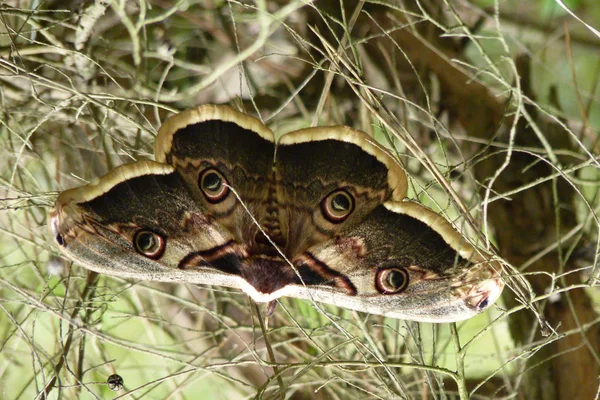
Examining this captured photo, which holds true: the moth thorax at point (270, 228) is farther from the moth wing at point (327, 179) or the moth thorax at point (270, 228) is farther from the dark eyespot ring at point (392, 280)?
the dark eyespot ring at point (392, 280)

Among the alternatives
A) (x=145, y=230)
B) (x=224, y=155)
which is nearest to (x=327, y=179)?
(x=224, y=155)

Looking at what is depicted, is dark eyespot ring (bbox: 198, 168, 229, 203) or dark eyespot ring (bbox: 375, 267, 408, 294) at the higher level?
dark eyespot ring (bbox: 198, 168, 229, 203)

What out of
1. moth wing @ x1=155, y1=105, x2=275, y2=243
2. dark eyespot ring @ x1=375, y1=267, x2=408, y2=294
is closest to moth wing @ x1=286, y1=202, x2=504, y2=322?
dark eyespot ring @ x1=375, y1=267, x2=408, y2=294

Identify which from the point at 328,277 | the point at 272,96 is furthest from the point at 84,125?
the point at 328,277

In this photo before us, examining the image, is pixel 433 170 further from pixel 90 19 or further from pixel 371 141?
pixel 90 19

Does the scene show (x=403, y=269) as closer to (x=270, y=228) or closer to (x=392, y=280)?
(x=392, y=280)

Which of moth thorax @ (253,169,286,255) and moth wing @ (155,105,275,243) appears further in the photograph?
moth thorax @ (253,169,286,255)

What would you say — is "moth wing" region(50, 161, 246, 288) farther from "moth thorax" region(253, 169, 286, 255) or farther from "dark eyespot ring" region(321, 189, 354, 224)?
"dark eyespot ring" region(321, 189, 354, 224)

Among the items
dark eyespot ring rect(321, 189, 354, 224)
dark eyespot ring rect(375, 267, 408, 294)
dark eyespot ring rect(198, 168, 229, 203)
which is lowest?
dark eyespot ring rect(375, 267, 408, 294)
